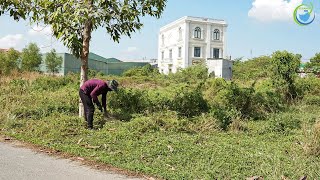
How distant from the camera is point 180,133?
7.98m

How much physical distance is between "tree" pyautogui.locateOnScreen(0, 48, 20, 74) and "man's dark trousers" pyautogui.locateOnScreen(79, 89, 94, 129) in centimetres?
1402

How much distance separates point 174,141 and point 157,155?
97cm

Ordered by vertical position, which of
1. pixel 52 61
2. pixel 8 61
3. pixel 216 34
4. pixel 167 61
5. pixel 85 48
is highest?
pixel 216 34

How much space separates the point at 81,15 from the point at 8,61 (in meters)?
18.4

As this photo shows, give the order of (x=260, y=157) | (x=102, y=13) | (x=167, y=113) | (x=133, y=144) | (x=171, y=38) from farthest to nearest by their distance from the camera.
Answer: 1. (x=171, y=38)
2. (x=167, y=113)
3. (x=102, y=13)
4. (x=133, y=144)
5. (x=260, y=157)

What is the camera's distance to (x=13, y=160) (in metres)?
5.63

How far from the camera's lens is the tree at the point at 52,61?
3334 centimetres

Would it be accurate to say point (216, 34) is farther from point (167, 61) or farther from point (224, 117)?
point (224, 117)

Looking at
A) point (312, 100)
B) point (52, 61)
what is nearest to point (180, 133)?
point (312, 100)


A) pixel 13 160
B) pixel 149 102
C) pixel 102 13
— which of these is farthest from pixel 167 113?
pixel 13 160

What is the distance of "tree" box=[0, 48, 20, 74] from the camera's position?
21.3 metres

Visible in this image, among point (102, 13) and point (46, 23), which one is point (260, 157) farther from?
point (46, 23)

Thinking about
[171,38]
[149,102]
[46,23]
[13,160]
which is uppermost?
[171,38]

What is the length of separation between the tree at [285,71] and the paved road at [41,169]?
425 inches
